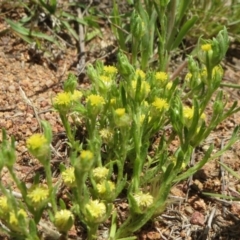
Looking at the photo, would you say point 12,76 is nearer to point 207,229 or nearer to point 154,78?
point 154,78

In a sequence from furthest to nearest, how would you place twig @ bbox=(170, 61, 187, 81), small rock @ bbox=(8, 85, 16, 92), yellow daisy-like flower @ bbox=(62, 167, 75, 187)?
1. twig @ bbox=(170, 61, 187, 81)
2. small rock @ bbox=(8, 85, 16, 92)
3. yellow daisy-like flower @ bbox=(62, 167, 75, 187)

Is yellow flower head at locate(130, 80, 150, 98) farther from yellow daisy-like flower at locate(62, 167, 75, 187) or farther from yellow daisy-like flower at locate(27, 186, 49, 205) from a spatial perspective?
yellow daisy-like flower at locate(27, 186, 49, 205)

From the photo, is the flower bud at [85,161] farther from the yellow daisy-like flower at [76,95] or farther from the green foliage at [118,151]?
the yellow daisy-like flower at [76,95]

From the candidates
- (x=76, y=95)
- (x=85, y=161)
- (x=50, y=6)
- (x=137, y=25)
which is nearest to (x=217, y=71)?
(x=137, y=25)

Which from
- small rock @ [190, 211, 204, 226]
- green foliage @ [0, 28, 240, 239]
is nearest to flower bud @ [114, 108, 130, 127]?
green foliage @ [0, 28, 240, 239]

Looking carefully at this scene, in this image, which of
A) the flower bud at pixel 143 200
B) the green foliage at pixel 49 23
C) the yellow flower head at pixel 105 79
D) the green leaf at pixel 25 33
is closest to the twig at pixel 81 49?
the green foliage at pixel 49 23

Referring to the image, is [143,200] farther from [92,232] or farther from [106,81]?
[106,81]
